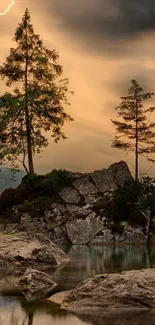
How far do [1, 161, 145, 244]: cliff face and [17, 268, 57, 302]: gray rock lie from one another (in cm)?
2893

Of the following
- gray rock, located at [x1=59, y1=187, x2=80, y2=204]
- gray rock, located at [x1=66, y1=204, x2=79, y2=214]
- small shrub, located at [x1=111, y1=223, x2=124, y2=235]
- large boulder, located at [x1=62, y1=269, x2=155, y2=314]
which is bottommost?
large boulder, located at [x1=62, y1=269, x2=155, y2=314]

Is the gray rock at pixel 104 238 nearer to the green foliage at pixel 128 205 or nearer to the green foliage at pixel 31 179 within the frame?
the green foliage at pixel 128 205

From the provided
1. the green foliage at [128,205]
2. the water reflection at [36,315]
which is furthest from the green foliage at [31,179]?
the water reflection at [36,315]

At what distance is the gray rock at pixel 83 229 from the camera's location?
45.2 m

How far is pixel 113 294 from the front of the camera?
12.7m

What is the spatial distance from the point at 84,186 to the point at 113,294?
38.9 m

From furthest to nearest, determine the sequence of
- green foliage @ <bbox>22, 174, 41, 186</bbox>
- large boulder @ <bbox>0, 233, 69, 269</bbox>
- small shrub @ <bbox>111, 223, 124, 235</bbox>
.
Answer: green foliage @ <bbox>22, 174, 41, 186</bbox>
small shrub @ <bbox>111, 223, 124, 235</bbox>
large boulder @ <bbox>0, 233, 69, 269</bbox>

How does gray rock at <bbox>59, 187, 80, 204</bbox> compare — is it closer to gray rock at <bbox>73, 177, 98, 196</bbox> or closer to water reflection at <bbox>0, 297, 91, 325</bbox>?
gray rock at <bbox>73, 177, 98, 196</bbox>

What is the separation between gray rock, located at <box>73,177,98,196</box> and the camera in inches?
1998

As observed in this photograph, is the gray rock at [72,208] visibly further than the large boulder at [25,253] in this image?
Yes

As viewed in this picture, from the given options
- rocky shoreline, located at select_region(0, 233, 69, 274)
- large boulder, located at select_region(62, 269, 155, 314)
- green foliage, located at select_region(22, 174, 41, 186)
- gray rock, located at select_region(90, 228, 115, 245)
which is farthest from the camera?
green foliage, located at select_region(22, 174, 41, 186)

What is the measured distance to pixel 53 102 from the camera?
192ft

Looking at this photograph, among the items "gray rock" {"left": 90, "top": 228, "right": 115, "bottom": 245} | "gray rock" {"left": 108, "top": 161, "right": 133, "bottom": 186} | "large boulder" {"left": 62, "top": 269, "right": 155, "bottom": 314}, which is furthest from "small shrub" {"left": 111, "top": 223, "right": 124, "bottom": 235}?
"large boulder" {"left": 62, "top": 269, "right": 155, "bottom": 314}

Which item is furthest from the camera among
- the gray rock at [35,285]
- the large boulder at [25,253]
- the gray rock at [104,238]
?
the gray rock at [104,238]
